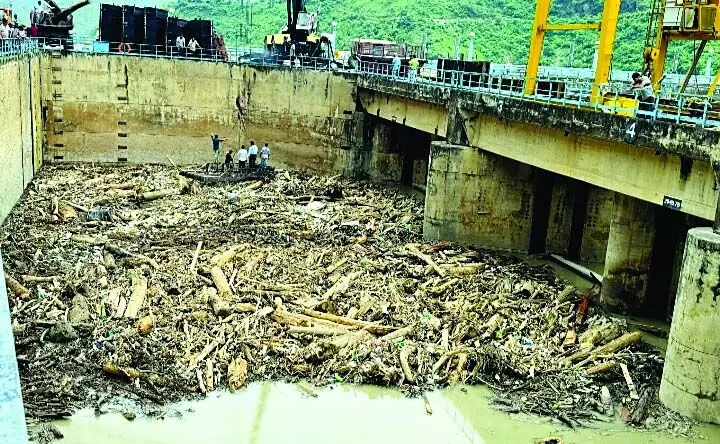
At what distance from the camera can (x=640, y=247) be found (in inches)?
853

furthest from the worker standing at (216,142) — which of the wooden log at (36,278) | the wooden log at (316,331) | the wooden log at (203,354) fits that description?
the wooden log at (203,354)

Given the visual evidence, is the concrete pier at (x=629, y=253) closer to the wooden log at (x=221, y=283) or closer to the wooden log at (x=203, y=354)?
the wooden log at (x=221, y=283)

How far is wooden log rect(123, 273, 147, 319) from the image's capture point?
62.9ft

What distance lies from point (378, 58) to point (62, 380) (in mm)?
34827

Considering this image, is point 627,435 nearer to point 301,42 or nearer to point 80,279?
point 80,279

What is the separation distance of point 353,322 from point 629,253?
8094 millimetres

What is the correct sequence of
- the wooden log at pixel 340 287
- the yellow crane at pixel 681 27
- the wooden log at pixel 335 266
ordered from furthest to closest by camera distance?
the wooden log at pixel 335 266
the yellow crane at pixel 681 27
the wooden log at pixel 340 287

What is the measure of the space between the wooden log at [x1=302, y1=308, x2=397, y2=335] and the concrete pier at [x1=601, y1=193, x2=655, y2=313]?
22.2 ft

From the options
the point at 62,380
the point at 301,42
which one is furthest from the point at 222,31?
the point at 62,380

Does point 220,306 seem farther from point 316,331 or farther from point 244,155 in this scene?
point 244,155

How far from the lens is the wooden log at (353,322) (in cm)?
1916

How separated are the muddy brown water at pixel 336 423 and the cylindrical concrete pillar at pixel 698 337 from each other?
2.05ft

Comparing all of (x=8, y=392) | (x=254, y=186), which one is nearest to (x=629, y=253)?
(x=254, y=186)

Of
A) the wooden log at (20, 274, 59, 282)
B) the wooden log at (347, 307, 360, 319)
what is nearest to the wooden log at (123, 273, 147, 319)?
the wooden log at (20, 274, 59, 282)
